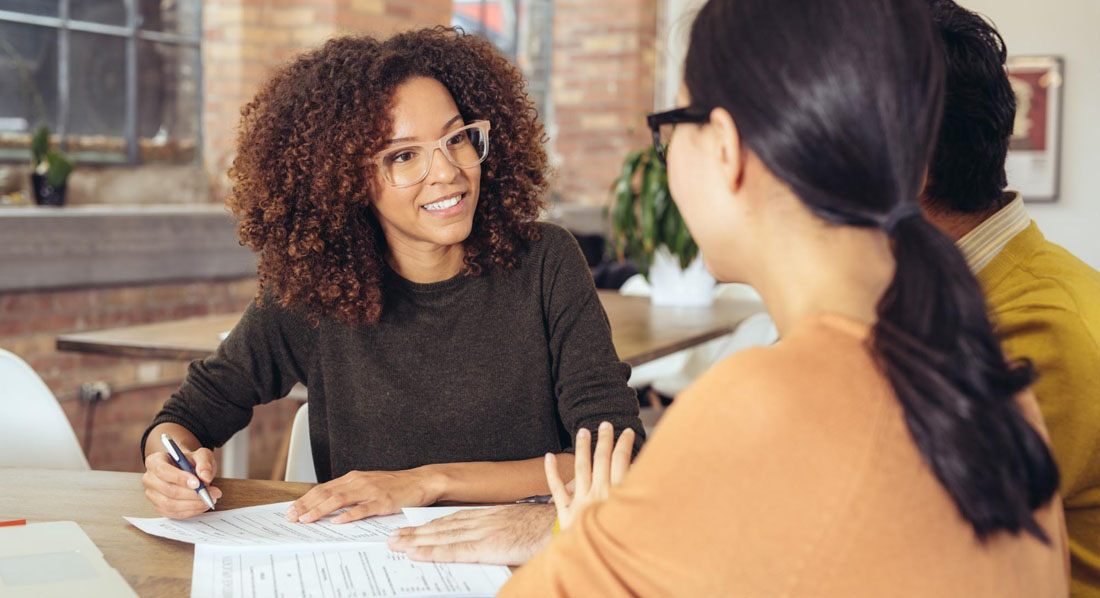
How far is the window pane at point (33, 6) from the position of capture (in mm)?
3877

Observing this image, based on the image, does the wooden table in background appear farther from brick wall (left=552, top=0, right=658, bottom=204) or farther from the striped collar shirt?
brick wall (left=552, top=0, right=658, bottom=204)

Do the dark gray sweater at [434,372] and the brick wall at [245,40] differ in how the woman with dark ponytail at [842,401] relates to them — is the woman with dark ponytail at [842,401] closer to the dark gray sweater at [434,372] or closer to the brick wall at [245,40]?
the dark gray sweater at [434,372]

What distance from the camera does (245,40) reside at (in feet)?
14.6

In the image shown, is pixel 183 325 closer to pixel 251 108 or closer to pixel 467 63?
pixel 251 108

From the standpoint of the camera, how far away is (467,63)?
1.87 metres

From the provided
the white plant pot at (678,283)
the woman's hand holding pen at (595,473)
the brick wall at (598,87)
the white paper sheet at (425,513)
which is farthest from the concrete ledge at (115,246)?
the woman's hand holding pen at (595,473)

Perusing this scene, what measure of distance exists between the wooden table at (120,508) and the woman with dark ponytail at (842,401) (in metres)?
0.54

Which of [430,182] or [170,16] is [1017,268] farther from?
[170,16]

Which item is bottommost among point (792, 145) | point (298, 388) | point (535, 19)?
point (298, 388)

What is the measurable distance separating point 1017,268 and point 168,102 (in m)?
3.94

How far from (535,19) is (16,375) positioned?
5109 millimetres

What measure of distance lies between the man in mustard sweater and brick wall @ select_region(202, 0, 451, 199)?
343 cm

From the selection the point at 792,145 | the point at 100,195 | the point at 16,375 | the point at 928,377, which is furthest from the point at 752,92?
the point at 100,195

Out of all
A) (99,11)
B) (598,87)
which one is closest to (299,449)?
(99,11)
